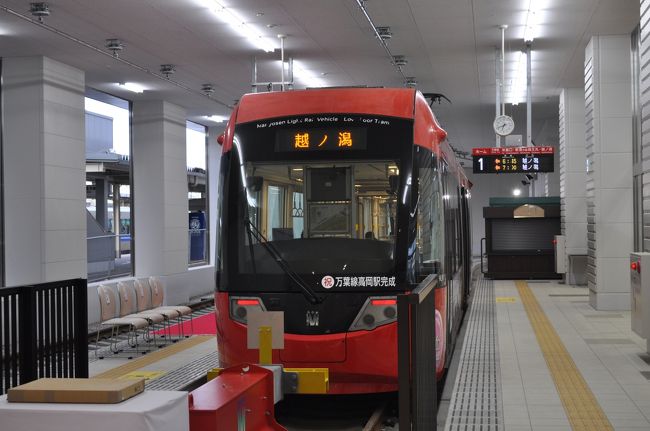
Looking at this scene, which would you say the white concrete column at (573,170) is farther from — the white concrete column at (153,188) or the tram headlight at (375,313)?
the tram headlight at (375,313)

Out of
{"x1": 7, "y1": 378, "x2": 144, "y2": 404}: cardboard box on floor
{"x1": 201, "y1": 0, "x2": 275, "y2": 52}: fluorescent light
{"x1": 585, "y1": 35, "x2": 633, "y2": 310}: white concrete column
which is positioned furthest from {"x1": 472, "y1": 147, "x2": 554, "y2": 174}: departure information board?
{"x1": 7, "y1": 378, "x2": 144, "y2": 404}: cardboard box on floor

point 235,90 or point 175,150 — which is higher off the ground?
point 235,90

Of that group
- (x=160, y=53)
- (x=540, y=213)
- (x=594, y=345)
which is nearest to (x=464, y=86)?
(x=540, y=213)

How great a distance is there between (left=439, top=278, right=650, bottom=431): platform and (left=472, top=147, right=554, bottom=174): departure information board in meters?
2.99

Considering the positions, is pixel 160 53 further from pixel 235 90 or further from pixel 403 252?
pixel 403 252

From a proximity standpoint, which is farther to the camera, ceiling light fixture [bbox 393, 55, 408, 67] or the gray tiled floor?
ceiling light fixture [bbox 393, 55, 408, 67]

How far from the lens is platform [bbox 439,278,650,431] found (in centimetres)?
668

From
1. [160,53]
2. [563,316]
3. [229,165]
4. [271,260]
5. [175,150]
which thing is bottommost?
[563,316]

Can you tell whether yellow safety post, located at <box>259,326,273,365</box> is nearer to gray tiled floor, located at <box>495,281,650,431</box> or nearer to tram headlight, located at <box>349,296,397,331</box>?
tram headlight, located at <box>349,296,397,331</box>

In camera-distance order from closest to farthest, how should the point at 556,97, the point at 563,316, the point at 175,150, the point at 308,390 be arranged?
1. the point at 308,390
2. the point at 563,316
3. the point at 175,150
4. the point at 556,97

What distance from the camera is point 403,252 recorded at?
662 cm

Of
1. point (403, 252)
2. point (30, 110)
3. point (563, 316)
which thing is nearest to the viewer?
point (403, 252)

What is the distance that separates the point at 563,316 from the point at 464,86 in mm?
6242

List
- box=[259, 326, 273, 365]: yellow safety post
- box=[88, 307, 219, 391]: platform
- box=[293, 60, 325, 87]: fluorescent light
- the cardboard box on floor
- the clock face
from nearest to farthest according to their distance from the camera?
the cardboard box on floor < box=[259, 326, 273, 365]: yellow safety post < box=[88, 307, 219, 391]: platform < box=[293, 60, 325, 87]: fluorescent light < the clock face
